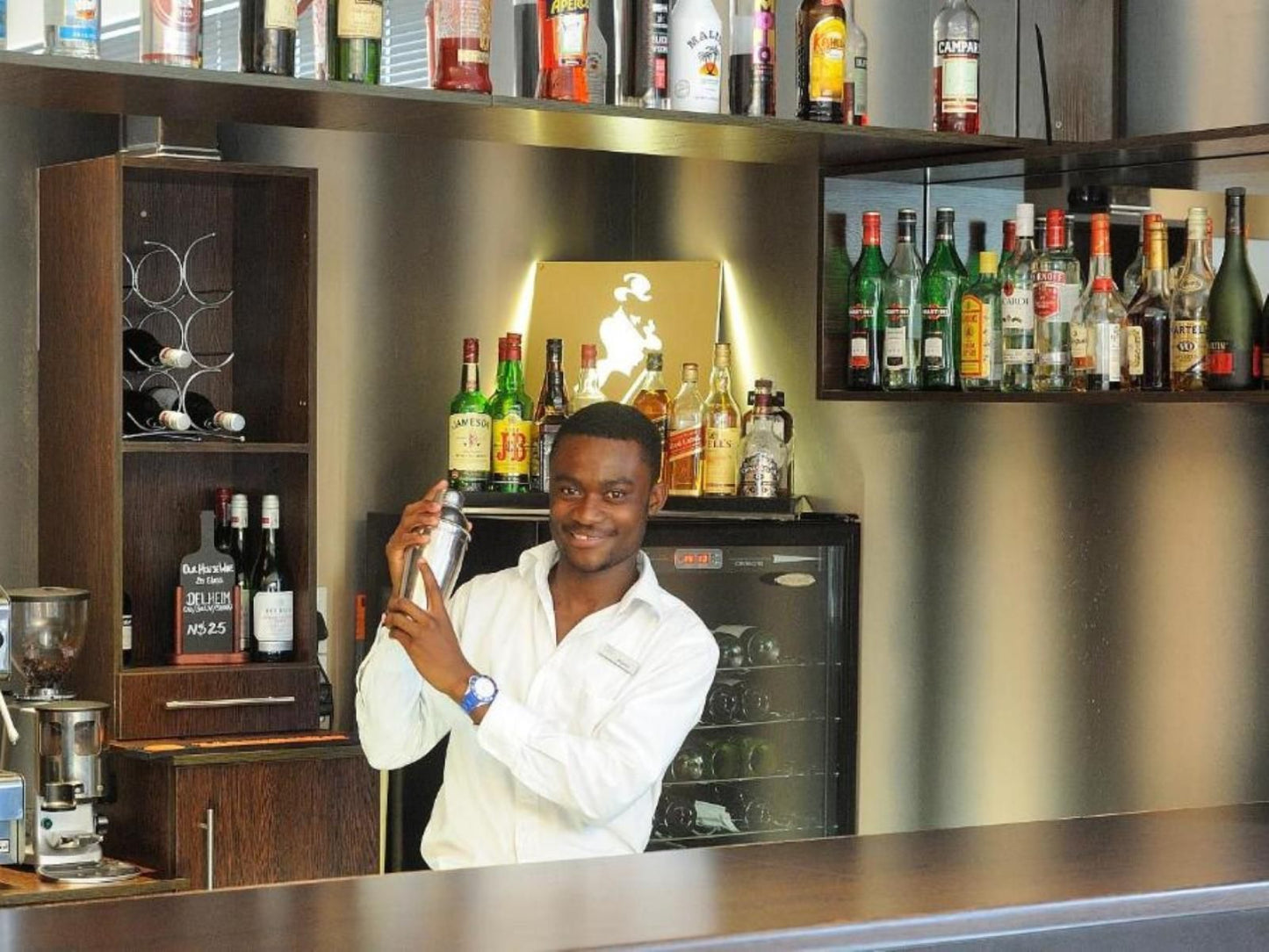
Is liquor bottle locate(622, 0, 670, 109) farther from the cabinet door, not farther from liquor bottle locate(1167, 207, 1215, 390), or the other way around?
the cabinet door

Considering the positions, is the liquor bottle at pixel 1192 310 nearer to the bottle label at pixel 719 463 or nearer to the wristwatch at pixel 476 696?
the wristwatch at pixel 476 696

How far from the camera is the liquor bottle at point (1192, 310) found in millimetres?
3193

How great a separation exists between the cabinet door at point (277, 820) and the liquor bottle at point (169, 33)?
151 centimetres

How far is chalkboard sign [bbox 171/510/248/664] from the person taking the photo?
3902mm

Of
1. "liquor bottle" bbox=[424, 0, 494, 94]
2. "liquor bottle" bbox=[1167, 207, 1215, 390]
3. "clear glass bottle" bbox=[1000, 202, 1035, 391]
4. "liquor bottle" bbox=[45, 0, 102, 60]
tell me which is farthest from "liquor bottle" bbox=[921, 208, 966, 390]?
"liquor bottle" bbox=[45, 0, 102, 60]

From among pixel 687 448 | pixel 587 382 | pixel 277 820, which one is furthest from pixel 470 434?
pixel 277 820

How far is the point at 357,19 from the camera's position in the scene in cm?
272

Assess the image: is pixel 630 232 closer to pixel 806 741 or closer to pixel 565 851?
pixel 806 741

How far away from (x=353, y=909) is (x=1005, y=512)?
2.52 meters

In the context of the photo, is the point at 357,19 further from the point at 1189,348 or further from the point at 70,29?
the point at 1189,348

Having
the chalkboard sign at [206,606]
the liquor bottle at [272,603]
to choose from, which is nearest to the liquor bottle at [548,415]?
the liquor bottle at [272,603]

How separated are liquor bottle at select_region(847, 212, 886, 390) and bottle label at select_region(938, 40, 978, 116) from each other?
0.47 meters

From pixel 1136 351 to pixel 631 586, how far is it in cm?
99

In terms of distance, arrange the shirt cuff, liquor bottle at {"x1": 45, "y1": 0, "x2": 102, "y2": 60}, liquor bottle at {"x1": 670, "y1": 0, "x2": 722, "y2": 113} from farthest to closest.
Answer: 1. liquor bottle at {"x1": 670, "y1": 0, "x2": 722, "y2": 113}
2. the shirt cuff
3. liquor bottle at {"x1": 45, "y1": 0, "x2": 102, "y2": 60}
